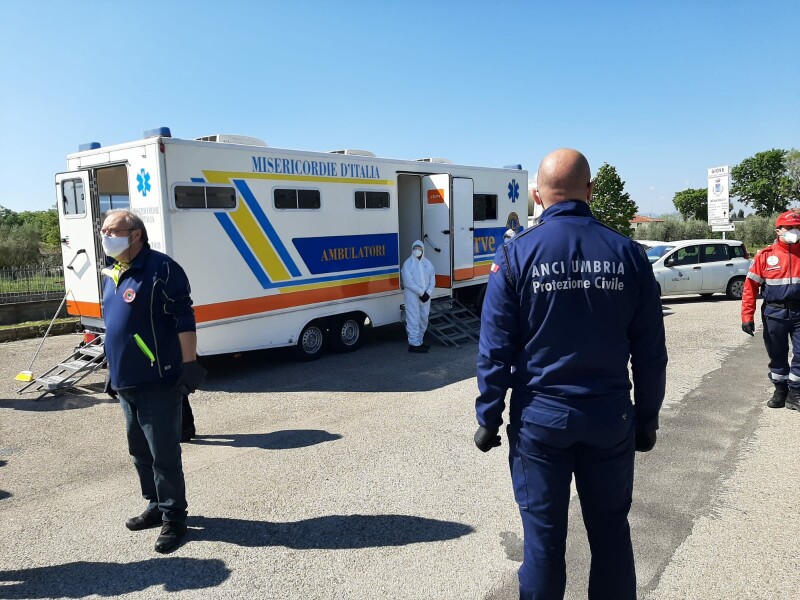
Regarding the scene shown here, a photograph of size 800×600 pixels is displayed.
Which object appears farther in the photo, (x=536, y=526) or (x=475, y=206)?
(x=475, y=206)

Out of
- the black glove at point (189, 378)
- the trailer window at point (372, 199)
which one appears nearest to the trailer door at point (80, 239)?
the trailer window at point (372, 199)

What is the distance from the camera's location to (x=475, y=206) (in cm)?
1161

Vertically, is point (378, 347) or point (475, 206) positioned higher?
point (475, 206)

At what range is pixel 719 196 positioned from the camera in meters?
23.4

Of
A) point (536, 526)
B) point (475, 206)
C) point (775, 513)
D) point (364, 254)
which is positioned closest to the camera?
point (536, 526)

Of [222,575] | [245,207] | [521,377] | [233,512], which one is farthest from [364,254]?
[521,377]

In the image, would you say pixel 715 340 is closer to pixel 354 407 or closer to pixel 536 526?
pixel 354 407

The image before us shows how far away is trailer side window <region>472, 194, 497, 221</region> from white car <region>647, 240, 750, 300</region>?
5.14 metres

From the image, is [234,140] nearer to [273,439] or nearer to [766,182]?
[273,439]

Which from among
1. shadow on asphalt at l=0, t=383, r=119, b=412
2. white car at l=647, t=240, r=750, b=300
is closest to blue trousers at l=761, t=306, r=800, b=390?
shadow on asphalt at l=0, t=383, r=119, b=412

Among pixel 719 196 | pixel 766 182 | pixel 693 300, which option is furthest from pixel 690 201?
pixel 693 300

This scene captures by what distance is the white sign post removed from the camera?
23.2m

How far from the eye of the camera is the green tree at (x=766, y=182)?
57906mm

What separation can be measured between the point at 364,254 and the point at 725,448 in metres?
5.97
